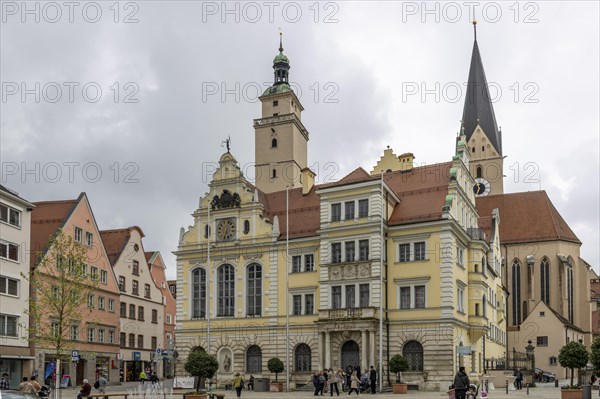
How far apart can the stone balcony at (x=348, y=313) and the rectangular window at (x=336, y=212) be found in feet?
23.3

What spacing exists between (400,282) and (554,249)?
152 ft

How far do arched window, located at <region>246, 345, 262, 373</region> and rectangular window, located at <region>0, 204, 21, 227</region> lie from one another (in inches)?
822

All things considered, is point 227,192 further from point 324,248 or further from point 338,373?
point 338,373

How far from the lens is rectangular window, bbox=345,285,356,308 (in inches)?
2349

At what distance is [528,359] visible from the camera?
76000 mm

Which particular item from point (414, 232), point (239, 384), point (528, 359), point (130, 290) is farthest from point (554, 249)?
point (239, 384)

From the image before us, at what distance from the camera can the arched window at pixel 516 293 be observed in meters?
98.9

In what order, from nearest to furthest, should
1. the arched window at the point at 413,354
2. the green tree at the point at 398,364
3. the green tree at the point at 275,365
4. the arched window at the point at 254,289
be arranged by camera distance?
the green tree at the point at 398,364
the arched window at the point at 413,354
the green tree at the point at 275,365
the arched window at the point at 254,289

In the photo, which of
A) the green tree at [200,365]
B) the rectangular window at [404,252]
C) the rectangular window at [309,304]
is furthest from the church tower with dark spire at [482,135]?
the green tree at [200,365]

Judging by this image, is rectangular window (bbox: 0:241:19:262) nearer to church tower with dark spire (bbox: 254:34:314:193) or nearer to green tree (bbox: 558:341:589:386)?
church tower with dark spire (bbox: 254:34:314:193)

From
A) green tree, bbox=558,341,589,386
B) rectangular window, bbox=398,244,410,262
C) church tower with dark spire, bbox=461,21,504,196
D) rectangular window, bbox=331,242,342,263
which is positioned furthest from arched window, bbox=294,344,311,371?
church tower with dark spire, bbox=461,21,504,196

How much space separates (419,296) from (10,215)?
31.6 meters

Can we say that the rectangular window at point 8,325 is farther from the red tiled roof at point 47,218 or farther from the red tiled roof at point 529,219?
the red tiled roof at point 529,219

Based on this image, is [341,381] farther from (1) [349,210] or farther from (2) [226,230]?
(2) [226,230]
